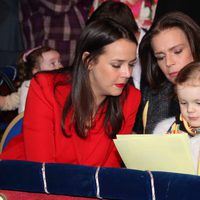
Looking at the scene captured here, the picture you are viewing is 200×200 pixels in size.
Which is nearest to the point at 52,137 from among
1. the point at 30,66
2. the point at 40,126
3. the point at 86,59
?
the point at 40,126

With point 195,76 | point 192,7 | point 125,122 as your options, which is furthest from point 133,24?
point 195,76

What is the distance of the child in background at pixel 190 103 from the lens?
166cm

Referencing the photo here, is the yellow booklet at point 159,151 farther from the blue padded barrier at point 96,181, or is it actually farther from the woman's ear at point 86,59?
the woman's ear at point 86,59

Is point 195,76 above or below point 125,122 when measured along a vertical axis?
above

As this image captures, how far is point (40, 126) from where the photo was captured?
1.91 metres

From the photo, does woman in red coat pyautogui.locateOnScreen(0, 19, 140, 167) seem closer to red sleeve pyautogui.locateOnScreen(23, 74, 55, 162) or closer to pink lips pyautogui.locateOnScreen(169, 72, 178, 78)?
red sleeve pyautogui.locateOnScreen(23, 74, 55, 162)

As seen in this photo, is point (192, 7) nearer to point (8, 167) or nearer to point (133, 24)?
point (133, 24)

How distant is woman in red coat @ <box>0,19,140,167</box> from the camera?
1855 millimetres

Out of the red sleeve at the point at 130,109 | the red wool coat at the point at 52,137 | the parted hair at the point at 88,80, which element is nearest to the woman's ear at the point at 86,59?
the parted hair at the point at 88,80

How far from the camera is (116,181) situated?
1275 mm

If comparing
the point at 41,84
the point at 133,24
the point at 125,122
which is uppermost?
the point at 133,24

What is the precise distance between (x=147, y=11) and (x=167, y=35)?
1399mm

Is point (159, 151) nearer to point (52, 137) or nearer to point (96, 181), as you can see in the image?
point (96, 181)

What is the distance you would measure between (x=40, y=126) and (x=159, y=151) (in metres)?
0.68
